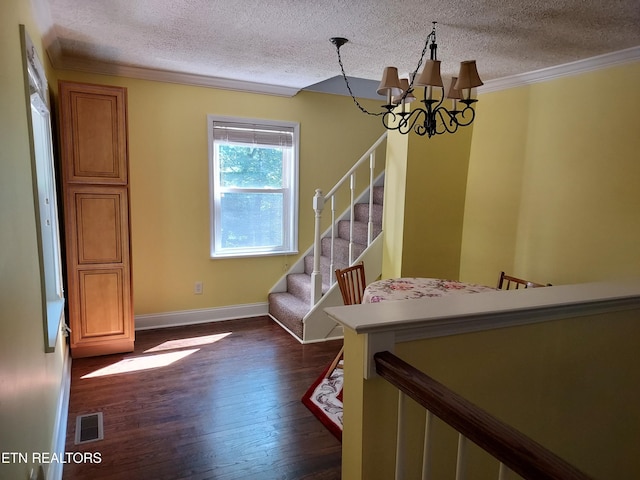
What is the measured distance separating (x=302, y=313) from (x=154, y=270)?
1438mm

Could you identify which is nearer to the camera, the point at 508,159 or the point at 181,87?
the point at 508,159

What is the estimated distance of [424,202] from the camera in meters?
3.70

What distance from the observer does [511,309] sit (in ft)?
4.79

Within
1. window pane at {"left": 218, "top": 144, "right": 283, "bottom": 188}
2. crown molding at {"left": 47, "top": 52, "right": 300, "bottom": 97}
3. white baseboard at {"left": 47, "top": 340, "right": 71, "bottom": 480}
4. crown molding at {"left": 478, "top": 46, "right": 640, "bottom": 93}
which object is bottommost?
white baseboard at {"left": 47, "top": 340, "right": 71, "bottom": 480}

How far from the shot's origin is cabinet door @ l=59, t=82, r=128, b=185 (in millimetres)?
2984

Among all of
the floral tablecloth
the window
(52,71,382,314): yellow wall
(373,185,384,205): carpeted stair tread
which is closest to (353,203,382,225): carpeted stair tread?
(373,185,384,205): carpeted stair tread

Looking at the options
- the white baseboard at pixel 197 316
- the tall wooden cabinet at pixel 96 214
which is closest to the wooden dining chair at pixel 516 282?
the white baseboard at pixel 197 316

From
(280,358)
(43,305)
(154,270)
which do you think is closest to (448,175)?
(280,358)

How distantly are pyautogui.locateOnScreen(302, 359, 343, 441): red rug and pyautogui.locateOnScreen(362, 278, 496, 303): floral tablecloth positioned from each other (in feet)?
2.26

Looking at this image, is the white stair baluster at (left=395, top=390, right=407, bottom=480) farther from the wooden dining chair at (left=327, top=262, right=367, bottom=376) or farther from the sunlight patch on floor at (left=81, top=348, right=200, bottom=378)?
the sunlight patch on floor at (left=81, top=348, right=200, bottom=378)

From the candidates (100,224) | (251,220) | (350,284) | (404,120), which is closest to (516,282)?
(350,284)

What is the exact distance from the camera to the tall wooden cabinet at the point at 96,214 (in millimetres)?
3021

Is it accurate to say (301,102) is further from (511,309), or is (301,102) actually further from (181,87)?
(511,309)

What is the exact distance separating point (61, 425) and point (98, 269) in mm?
1267
